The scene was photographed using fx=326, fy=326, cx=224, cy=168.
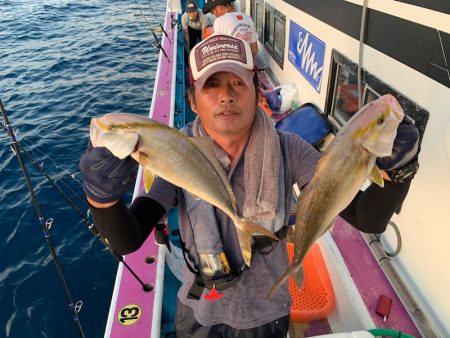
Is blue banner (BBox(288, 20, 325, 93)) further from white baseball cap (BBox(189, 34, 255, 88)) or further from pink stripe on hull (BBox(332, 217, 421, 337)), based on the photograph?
white baseball cap (BBox(189, 34, 255, 88))

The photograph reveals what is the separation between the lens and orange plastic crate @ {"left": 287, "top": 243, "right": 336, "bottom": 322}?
10.8 feet

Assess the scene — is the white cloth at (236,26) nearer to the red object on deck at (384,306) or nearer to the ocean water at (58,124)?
the ocean water at (58,124)

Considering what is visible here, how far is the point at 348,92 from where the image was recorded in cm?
404

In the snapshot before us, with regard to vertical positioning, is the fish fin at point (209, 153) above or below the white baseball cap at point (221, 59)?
below

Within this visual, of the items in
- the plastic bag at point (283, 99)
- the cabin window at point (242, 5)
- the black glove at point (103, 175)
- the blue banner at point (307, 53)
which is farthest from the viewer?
the cabin window at point (242, 5)

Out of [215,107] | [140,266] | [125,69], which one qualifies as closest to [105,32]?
[125,69]

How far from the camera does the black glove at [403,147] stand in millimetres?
1668

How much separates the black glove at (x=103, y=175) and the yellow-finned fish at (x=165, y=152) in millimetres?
84

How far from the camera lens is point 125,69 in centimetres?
1240

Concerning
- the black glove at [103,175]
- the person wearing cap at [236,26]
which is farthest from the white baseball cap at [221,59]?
the person wearing cap at [236,26]

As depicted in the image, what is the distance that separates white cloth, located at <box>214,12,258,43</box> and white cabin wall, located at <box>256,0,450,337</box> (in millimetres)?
3270

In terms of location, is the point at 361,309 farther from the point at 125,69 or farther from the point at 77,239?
the point at 125,69

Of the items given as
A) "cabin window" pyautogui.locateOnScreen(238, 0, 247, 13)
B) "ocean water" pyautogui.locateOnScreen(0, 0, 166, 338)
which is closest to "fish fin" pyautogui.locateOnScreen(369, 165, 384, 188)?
"ocean water" pyautogui.locateOnScreen(0, 0, 166, 338)

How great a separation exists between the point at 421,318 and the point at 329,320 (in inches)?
35.4
